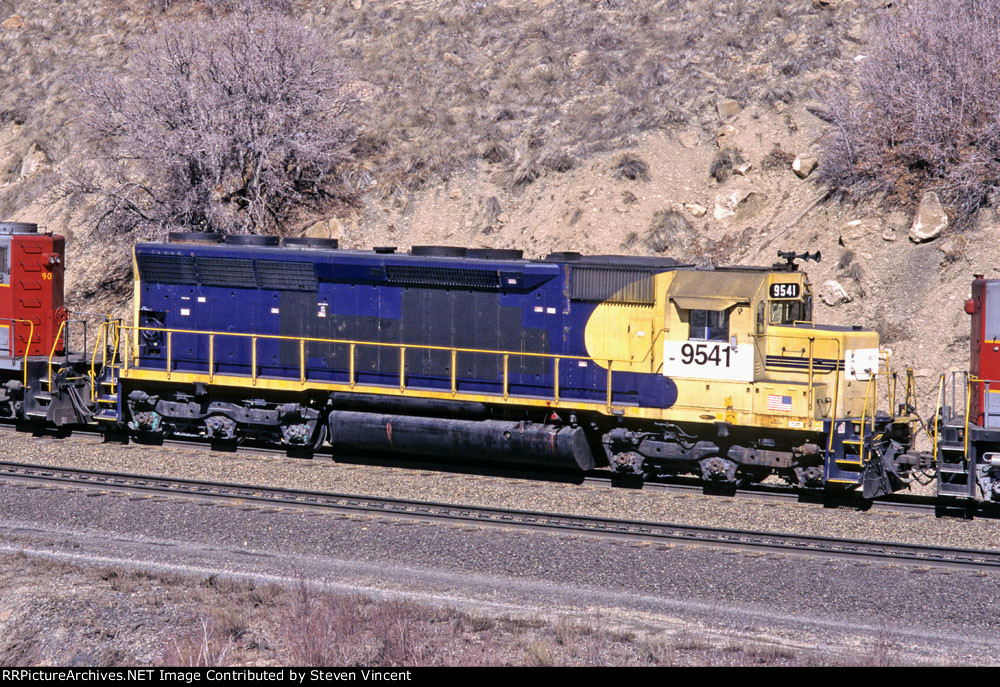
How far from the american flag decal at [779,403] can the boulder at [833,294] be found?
8.47 metres

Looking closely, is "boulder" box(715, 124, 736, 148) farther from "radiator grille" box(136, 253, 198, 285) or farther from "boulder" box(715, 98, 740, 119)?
"radiator grille" box(136, 253, 198, 285)

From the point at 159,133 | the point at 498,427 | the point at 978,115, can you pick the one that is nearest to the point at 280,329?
the point at 498,427

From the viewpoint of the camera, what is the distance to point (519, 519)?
14398 millimetres

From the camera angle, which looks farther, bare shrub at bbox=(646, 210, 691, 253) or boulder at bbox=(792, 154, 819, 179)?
boulder at bbox=(792, 154, 819, 179)

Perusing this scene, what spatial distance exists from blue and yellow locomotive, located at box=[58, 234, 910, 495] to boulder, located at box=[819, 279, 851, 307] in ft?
22.5

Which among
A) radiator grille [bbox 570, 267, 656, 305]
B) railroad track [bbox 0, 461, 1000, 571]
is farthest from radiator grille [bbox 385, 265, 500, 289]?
railroad track [bbox 0, 461, 1000, 571]

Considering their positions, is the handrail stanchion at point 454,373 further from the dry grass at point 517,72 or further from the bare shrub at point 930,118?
the dry grass at point 517,72

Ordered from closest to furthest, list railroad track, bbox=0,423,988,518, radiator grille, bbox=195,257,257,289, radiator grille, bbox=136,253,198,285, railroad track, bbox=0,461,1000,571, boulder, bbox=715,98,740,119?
1. railroad track, bbox=0,461,1000,571
2. railroad track, bbox=0,423,988,518
3. radiator grille, bbox=195,257,257,289
4. radiator grille, bbox=136,253,198,285
5. boulder, bbox=715,98,740,119

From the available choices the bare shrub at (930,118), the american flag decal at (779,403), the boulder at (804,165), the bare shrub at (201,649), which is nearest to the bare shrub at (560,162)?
the boulder at (804,165)

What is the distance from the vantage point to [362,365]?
17.5 metres

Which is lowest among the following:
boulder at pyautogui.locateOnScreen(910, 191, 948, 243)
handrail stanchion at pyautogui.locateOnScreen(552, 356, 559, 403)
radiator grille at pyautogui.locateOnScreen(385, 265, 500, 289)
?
handrail stanchion at pyautogui.locateOnScreen(552, 356, 559, 403)

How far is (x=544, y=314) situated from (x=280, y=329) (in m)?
4.84

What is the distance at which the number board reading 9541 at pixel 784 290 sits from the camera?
49.7 ft

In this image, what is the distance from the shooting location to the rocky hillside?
23.1 metres
